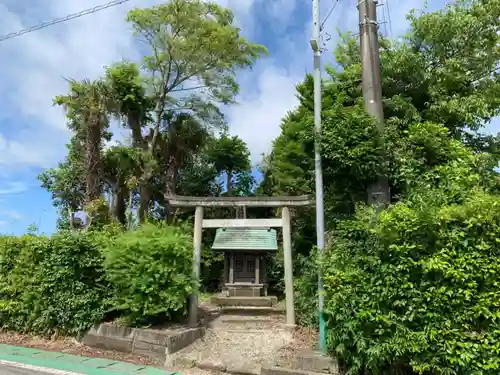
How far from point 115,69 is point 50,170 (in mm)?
5275

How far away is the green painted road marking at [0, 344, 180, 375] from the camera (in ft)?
18.1

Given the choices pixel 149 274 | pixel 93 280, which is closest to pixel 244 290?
pixel 149 274

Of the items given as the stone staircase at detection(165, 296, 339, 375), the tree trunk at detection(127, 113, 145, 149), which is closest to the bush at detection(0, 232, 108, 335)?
the stone staircase at detection(165, 296, 339, 375)

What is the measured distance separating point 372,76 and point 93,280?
656cm

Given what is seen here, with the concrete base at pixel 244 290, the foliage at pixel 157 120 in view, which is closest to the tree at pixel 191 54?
the foliage at pixel 157 120

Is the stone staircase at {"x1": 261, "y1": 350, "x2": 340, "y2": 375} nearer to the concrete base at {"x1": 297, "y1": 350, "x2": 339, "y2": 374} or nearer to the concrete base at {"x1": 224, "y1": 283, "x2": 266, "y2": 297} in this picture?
the concrete base at {"x1": 297, "y1": 350, "x2": 339, "y2": 374}

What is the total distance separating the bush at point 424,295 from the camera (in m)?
4.24

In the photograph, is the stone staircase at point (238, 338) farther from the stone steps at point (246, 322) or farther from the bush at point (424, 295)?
the bush at point (424, 295)

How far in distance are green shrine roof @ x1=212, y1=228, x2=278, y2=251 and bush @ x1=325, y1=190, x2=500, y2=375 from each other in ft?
14.3

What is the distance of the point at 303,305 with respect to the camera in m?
7.67

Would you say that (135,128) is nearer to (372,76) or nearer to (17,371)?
(372,76)

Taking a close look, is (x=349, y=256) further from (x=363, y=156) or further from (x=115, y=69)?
(x=115, y=69)

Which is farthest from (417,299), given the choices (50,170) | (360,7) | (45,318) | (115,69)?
(50,170)

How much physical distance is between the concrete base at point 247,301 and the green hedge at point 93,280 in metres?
2.45
